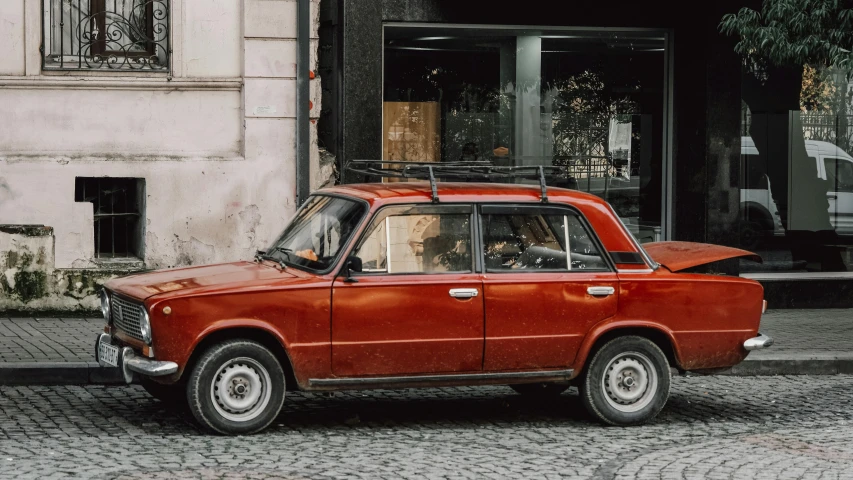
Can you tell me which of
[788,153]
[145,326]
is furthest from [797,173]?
[145,326]

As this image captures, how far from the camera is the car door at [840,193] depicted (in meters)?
15.1

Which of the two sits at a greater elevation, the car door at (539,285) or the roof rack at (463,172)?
A: the roof rack at (463,172)

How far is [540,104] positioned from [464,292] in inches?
278

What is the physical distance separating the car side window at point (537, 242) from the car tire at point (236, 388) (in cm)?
153

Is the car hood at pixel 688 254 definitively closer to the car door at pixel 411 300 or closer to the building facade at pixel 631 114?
the car door at pixel 411 300

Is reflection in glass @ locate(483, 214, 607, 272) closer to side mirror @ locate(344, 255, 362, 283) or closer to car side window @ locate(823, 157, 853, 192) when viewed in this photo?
side mirror @ locate(344, 255, 362, 283)

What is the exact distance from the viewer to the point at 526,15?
46.5 ft

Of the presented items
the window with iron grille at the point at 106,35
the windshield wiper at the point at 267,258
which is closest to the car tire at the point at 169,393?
the windshield wiper at the point at 267,258

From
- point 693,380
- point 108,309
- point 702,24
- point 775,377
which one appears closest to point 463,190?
point 108,309

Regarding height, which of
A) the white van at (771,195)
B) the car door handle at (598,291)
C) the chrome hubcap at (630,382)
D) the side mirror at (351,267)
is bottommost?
the chrome hubcap at (630,382)

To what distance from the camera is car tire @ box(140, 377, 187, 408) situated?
838 centimetres

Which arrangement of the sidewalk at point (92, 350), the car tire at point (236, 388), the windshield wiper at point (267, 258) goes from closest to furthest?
1. the car tire at point (236, 388)
2. the windshield wiper at point (267, 258)
3. the sidewalk at point (92, 350)

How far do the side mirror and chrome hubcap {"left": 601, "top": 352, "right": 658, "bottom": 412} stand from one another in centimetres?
175

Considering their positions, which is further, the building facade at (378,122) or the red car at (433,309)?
the building facade at (378,122)
